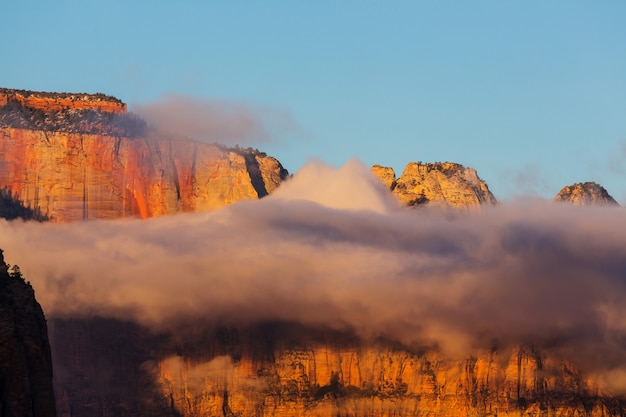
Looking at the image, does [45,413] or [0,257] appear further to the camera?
[0,257]

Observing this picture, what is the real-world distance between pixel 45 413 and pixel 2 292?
881 cm

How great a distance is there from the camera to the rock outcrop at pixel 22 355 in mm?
143875

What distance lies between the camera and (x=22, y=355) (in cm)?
14575

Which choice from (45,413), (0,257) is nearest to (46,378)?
(45,413)

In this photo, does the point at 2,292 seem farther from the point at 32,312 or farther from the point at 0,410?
the point at 0,410

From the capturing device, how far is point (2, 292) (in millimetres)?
152000

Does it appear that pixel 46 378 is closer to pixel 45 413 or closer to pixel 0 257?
pixel 45 413

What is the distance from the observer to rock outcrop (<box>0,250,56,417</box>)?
14388 centimetres

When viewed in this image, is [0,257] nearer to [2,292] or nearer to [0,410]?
[2,292]

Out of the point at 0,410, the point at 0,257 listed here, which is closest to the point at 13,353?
the point at 0,410

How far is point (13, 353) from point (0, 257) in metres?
15.0

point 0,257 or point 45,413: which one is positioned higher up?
point 0,257

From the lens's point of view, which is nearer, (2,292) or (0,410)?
Result: (0,410)

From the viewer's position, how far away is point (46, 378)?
149125 mm
